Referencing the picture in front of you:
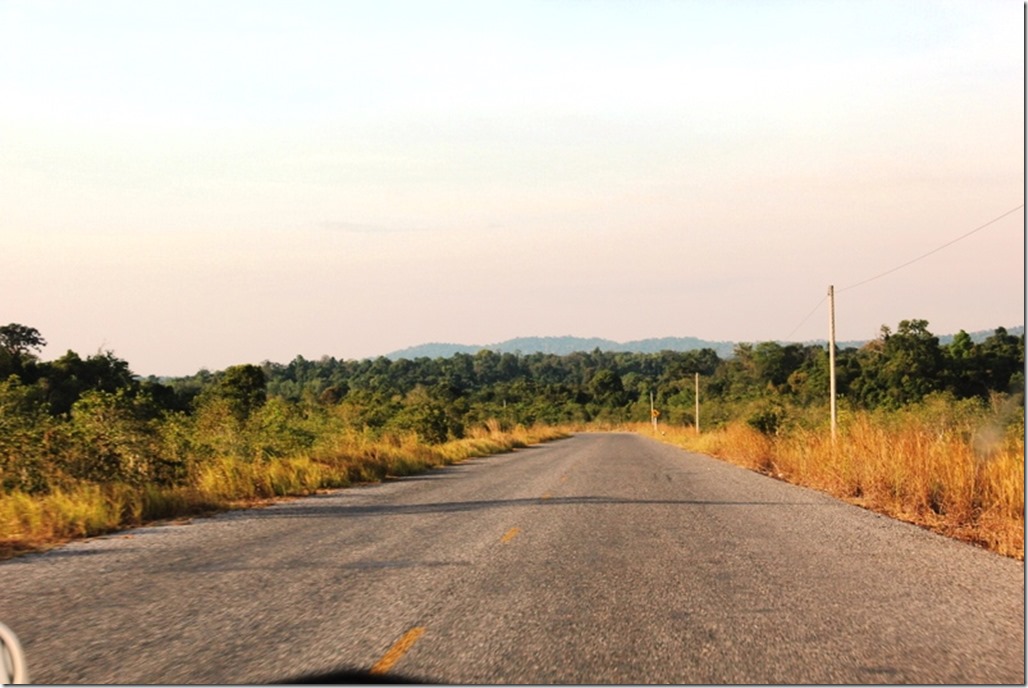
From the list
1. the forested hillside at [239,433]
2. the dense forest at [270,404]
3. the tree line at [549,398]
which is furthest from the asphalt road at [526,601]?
the tree line at [549,398]

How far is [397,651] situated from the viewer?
A: 22.2ft

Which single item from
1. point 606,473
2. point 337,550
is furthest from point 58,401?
point 337,550

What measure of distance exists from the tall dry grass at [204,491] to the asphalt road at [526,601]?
2.94 ft

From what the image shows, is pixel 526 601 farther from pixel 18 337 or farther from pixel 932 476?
pixel 18 337

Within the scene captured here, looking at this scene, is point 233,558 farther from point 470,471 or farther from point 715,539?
point 470,471

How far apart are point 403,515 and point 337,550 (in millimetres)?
4219

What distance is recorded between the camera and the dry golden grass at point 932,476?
1344 centimetres

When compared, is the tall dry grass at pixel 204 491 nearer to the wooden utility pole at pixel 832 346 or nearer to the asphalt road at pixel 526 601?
the asphalt road at pixel 526 601

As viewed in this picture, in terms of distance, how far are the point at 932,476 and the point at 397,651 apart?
12.6m

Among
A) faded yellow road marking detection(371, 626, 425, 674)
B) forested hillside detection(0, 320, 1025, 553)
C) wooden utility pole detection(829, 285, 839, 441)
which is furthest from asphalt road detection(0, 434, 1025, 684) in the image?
wooden utility pole detection(829, 285, 839, 441)

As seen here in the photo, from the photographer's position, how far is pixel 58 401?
40.1 m

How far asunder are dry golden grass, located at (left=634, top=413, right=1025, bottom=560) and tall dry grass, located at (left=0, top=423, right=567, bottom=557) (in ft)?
37.5

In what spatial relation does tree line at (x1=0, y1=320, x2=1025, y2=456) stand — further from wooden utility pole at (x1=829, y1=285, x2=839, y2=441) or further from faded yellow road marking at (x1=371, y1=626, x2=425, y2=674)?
faded yellow road marking at (x1=371, y1=626, x2=425, y2=674)

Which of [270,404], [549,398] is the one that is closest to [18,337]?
[270,404]
